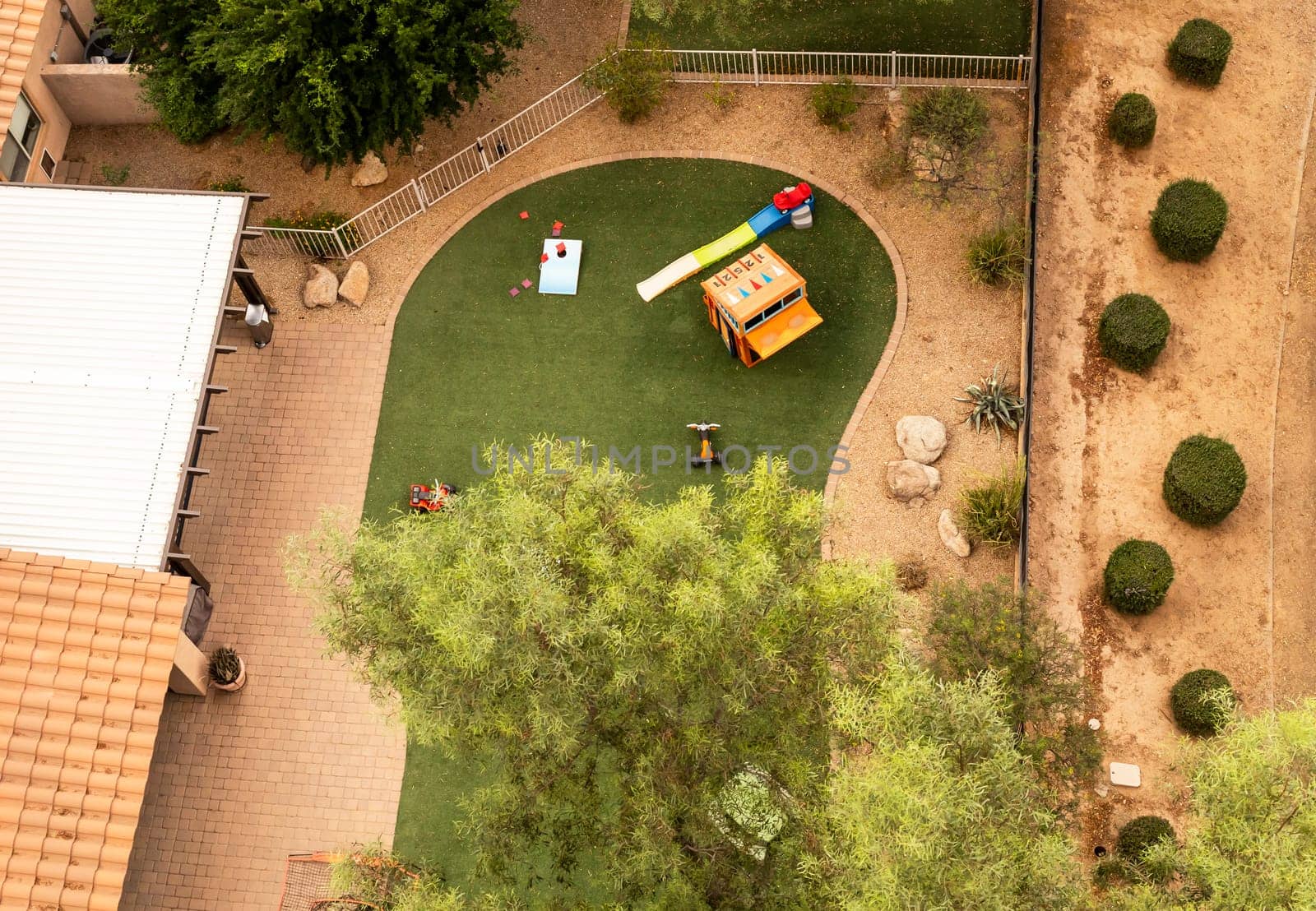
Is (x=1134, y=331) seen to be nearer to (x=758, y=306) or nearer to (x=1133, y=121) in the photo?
(x=1133, y=121)

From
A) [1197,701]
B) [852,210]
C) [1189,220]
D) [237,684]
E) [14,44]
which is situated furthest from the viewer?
[852,210]

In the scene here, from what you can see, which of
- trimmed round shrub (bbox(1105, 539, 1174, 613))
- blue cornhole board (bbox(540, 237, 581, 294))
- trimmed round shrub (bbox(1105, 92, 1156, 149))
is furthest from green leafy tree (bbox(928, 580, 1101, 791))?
trimmed round shrub (bbox(1105, 92, 1156, 149))

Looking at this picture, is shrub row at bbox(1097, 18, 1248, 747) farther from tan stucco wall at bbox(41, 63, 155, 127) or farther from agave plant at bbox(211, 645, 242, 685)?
tan stucco wall at bbox(41, 63, 155, 127)

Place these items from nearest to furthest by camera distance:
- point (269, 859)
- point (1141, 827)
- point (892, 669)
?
point (892, 669)
point (1141, 827)
point (269, 859)

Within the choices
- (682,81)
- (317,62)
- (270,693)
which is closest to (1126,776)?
(270,693)

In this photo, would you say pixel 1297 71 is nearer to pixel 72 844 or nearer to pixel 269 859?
pixel 269 859

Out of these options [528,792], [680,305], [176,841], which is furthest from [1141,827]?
[176,841]
